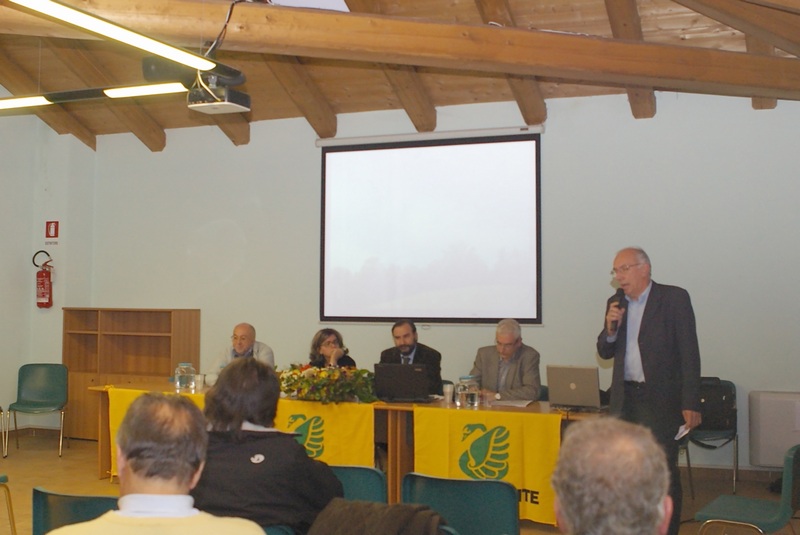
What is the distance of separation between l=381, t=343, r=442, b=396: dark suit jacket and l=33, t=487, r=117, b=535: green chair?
3496 millimetres

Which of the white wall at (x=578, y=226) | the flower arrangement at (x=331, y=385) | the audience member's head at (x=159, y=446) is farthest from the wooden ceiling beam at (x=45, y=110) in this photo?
the audience member's head at (x=159, y=446)

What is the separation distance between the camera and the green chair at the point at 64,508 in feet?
9.70

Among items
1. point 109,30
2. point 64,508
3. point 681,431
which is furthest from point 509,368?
point 64,508

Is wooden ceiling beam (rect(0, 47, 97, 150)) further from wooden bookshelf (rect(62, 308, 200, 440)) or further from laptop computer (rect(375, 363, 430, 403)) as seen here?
laptop computer (rect(375, 363, 430, 403))

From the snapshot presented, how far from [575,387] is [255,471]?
3.01 metres

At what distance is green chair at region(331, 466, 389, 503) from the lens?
333cm

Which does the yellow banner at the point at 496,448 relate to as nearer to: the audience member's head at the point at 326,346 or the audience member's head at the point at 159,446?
the audience member's head at the point at 326,346

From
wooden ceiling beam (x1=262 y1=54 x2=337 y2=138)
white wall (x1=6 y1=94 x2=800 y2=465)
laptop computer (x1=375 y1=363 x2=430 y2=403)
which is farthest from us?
wooden ceiling beam (x1=262 y1=54 x2=337 y2=138)

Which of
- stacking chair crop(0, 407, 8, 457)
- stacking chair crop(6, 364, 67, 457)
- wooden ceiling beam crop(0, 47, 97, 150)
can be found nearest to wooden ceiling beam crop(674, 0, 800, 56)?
wooden ceiling beam crop(0, 47, 97, 150)

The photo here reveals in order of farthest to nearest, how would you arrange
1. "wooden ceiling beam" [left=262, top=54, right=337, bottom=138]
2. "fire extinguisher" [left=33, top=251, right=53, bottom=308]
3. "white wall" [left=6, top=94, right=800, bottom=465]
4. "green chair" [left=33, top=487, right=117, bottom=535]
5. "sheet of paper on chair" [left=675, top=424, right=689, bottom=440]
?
"fire extinguisher" [left=33, top=251, right=53, bottom=308] < "wooden ceiling beam" [left=262, top=54, right=337, bottom=138] < "white wall" [left=6, top=94, right=800, bottom=465] < "sheet of paper on chair" [left=675, top=424, right=689, bottom=440] < "green chair" [left=33, top=487, right=117, bottom=535]

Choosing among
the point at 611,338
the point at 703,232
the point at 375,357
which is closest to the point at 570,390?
the point at 611,338

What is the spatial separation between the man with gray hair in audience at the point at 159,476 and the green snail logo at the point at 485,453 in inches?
139

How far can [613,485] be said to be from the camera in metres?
1.46

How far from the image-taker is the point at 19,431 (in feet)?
30.0
